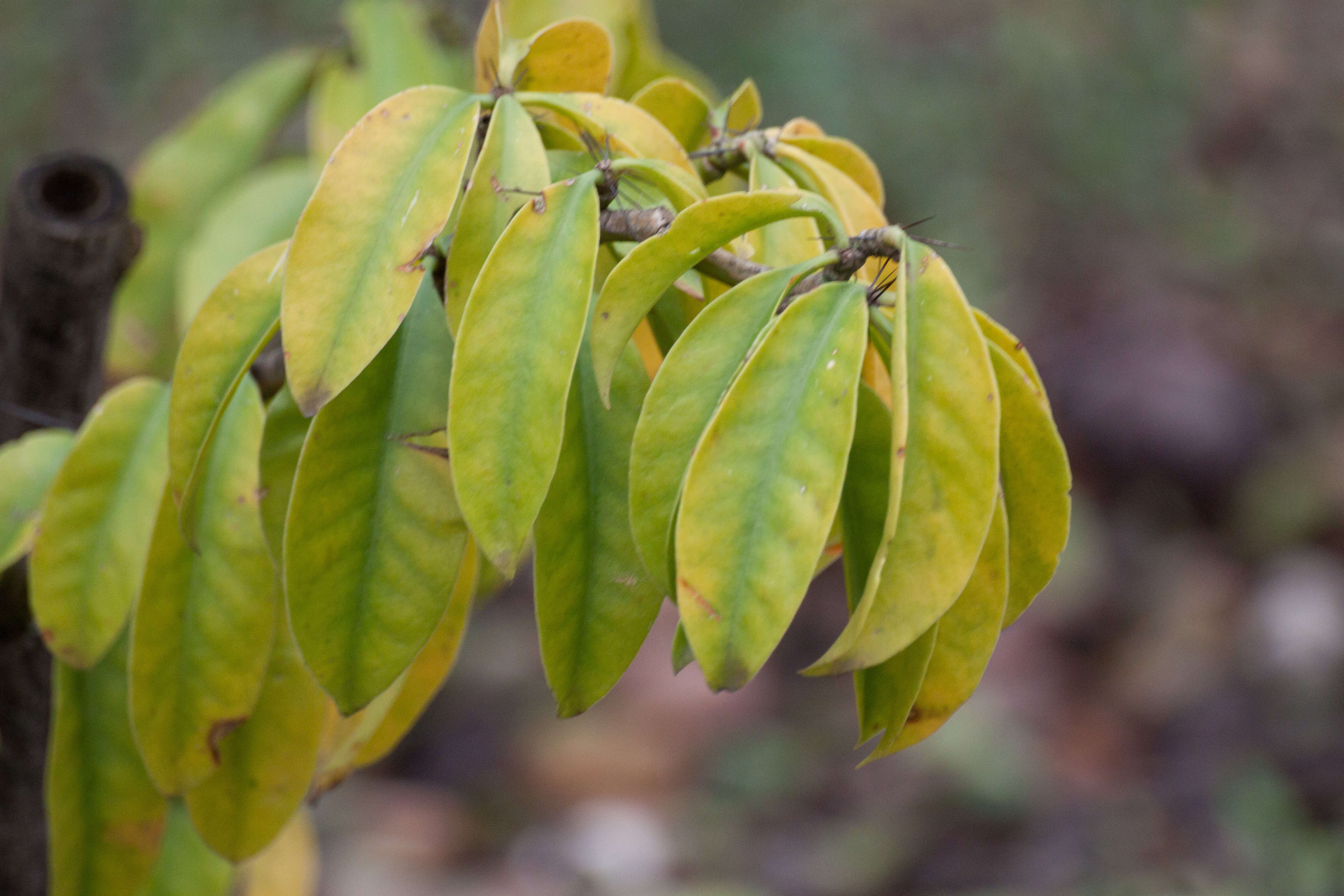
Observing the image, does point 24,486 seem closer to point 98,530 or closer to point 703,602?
point 98,530

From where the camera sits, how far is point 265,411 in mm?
599

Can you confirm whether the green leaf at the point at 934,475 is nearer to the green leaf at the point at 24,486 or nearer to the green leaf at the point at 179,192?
the green leaf at the point at 24,486

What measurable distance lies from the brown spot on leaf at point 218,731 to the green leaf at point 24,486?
158 millimetres

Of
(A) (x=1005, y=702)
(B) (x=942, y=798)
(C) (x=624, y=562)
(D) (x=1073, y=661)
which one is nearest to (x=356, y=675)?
(C) (x=624, y=562)

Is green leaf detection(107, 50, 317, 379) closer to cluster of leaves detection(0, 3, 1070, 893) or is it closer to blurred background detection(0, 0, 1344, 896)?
cluster of leaves detection(0, 3, 1070, 893)

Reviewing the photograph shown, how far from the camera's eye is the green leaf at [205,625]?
1.79 feet

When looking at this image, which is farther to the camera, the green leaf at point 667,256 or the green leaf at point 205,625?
the green leaf at point 205,625

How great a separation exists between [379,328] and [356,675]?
0.45ft

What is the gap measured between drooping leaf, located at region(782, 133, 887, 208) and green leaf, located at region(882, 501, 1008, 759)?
224mm

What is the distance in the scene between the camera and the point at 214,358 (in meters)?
0.47

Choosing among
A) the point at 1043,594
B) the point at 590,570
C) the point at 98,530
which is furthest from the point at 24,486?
the point at 1043,594

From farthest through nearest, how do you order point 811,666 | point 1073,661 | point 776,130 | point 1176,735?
point 1073,661 < point 1176,735 < point 776,130 < point 811,666

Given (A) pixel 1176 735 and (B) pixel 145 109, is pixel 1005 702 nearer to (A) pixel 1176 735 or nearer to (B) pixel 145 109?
(A) pixel 1176 735

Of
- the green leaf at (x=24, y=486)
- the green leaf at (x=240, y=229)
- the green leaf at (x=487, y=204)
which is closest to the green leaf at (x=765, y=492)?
the green leaf at (x=487, y=204)
